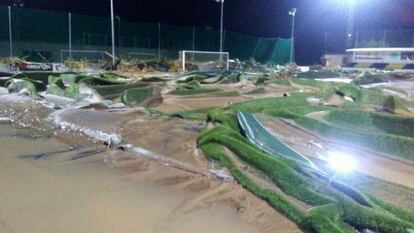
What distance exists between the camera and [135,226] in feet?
9.29

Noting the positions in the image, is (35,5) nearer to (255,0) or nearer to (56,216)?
(255,0)

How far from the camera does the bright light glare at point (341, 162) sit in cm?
365

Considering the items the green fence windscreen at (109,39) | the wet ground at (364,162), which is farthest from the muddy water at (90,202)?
the green fence windscreen at (109,39)

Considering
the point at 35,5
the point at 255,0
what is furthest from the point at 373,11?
the point at 35,5

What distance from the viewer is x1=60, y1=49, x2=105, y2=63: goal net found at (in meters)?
22.9

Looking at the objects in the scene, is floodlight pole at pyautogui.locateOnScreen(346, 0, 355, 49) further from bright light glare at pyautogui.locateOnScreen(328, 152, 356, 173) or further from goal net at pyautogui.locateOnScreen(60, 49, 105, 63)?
bright light glare at pyautogui.locateOnScreen(328, 152, 356, 173)

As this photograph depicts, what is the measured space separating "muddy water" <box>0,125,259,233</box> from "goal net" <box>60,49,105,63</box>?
1947 centimetres

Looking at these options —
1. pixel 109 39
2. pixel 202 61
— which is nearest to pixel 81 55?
pixel 109 39

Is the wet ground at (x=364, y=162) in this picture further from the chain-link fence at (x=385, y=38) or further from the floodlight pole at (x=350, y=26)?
the floodlight pole at (x=350, y=26)

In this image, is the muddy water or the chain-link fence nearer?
the muddy water

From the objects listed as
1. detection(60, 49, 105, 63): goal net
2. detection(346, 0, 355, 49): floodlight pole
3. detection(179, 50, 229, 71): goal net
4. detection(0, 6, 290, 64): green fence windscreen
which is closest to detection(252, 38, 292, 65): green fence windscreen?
detection(0, 6, 290, 64): green fence windscreen

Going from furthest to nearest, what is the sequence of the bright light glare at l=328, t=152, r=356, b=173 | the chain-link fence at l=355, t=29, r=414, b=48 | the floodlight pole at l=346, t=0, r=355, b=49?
the floodlight pole at l=346, t=0, r=355, b=49
the chain-link fence at l=355, t=29, r=414, b=48
the bright light glare at l=328, t=152, r=356, b=173

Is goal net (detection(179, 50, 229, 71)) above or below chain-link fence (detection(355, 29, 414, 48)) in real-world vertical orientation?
below

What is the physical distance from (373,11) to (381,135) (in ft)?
98.9
